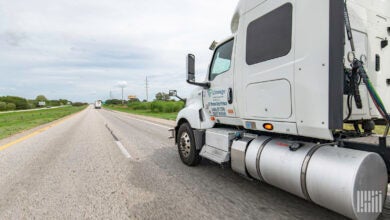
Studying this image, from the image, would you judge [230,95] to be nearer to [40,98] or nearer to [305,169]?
[305,169]

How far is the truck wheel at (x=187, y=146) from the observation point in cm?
473

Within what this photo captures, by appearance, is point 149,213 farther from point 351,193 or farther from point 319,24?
point 319,24

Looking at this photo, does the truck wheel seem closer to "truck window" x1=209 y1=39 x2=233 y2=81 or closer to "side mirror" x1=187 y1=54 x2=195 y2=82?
"side mirror" x1=187 y1=54 x2=195 y2=82

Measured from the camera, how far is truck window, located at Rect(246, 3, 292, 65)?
2754 mm

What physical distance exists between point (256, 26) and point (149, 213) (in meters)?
2.90

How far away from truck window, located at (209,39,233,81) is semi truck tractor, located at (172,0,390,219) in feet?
0.22

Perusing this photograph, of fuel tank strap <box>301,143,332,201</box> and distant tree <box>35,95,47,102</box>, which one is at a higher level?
distant tree <box>35,95,47,102</box>

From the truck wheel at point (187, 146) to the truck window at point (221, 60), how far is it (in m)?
1.26

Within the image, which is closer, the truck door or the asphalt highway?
the asphalt highway

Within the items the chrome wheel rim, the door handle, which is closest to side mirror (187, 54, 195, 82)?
the door handle

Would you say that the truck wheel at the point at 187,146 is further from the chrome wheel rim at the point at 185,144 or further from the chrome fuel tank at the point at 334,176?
the chrome fuel tank at the point at 334,176

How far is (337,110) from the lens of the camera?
233cm

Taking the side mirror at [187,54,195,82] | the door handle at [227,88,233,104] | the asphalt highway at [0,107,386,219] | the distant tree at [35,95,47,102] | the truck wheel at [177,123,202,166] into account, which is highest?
the distant tree at [35,95,47,102]

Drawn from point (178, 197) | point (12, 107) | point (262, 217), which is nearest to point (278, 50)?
point (262, 217)
